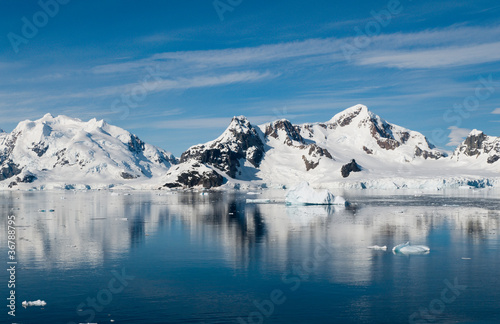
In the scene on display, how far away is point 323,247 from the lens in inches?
1510

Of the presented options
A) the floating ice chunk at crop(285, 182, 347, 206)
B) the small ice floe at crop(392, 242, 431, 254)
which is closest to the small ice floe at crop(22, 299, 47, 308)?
the small ice floe at crop(392, 242, 431, 254)

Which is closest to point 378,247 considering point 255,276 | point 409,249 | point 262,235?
point 409,249

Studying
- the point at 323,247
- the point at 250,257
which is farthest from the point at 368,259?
the point at 250,257

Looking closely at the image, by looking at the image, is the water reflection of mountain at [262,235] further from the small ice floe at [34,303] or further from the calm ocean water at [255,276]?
the small ice floe at [34,303]

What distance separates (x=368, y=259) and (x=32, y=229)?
3635 cm

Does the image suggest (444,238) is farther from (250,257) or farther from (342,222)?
(250,257)

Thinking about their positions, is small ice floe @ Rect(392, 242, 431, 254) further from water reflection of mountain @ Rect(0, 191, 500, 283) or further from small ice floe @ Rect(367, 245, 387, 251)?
water reflection of mountain @ Rect(0, 191, 500, 283)

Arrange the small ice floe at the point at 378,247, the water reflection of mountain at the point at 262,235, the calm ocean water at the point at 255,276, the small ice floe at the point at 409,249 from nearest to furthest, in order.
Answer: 1. the calm ocean water at the point at 255,276
2. the water reflection of mountain at the point at 262,235
3. the small ice floe at the point at 409,249
4. the small ice floe at the point at 378,247

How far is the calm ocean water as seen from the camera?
21.6 m

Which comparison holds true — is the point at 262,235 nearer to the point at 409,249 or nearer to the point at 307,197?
the point at 409,249

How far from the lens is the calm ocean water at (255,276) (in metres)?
21.6

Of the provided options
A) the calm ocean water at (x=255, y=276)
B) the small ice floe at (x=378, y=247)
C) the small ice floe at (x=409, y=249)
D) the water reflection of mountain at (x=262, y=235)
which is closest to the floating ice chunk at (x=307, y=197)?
the water reflection of mountain at (x=262, y=235)

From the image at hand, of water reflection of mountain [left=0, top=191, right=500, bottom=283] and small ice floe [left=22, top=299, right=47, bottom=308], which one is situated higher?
water reflection of mountain [left=0, top=191, right=500, bottom=283]

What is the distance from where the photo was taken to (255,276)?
28.6 m
